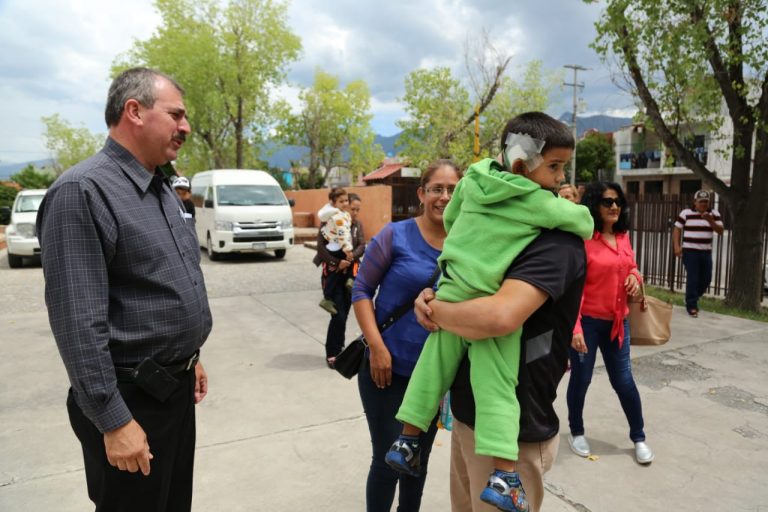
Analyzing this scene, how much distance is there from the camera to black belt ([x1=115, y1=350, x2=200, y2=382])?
1.77 metres

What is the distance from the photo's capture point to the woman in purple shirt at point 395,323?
2322 millimetres

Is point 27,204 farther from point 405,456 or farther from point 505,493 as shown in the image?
point 505,493

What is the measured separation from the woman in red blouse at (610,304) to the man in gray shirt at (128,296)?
2.44 metres

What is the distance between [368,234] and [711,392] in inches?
576

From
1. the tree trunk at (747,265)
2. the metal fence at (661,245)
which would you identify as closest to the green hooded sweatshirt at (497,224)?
the tree trunk at (747,265)

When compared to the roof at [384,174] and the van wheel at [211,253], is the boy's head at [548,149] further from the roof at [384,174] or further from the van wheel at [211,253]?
the roof at [384,174]

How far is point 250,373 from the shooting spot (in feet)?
17.2

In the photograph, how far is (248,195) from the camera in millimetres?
14578

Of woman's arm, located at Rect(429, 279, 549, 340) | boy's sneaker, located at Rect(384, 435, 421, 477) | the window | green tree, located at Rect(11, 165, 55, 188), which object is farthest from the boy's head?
green tree, located at Rect(11, 165, 55, 188)

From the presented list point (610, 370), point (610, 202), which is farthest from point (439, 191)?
point (610, 370)

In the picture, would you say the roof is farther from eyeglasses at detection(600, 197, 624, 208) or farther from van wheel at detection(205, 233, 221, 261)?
eyeglasses at detection(600, 197, 624, 208)

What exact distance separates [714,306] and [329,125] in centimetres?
3710

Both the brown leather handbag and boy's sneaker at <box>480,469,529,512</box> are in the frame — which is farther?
the brown leather handbag

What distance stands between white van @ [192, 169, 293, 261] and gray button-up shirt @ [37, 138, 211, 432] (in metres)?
12.0
